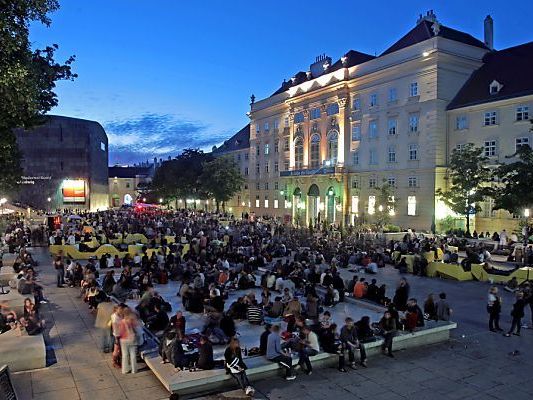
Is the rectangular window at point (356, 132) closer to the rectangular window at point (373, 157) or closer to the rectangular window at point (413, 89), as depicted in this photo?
the rectangular window at point (373, 157)

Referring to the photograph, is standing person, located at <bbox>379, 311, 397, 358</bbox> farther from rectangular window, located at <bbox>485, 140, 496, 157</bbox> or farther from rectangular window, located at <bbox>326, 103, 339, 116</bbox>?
rectangular window, located at <bbox>326, 103, 339, 116</bbox>

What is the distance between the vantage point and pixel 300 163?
58.0 m

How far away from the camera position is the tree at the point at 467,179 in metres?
33.8

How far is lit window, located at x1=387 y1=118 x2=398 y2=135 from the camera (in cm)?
4459

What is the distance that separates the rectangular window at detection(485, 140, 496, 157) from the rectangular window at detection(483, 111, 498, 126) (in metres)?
1.51

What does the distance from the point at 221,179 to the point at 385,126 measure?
24541mm

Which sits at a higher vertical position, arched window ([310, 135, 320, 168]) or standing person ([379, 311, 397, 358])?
arched window ([310, 135, 320, 168])

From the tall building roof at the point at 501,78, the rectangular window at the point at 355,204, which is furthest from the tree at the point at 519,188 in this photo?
the rectangular window at the point at 355,204

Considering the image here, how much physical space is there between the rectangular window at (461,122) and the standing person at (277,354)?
35.7 m

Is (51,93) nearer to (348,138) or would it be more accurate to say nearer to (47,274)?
(47,274)

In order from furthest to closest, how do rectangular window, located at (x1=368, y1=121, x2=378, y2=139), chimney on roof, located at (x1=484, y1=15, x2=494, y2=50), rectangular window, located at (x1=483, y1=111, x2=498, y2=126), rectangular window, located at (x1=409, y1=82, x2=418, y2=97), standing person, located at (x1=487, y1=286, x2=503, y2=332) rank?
rectangular window, located at (x1=368, y1=121, x2=378, y2=139) < chimney on roof, located at (x1=484, y1=15, x2=494, y2=50) < rectangular window, located at (x1=409, y1=82, x2=418, y2=97) < rectangular window, located at (x1=483, y1=111, x2=498, y2=126) < standing person, located at (x1=487, y1=286, x2=503, y2=332)

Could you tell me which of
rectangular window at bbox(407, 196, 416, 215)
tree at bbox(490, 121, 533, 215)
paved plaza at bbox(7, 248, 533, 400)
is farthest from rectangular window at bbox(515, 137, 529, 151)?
paved plaza at bbox(7, 248, 533, 400)

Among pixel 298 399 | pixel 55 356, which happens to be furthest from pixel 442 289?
pixel 55 356

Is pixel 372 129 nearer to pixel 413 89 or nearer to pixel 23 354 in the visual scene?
pixel 413 89
